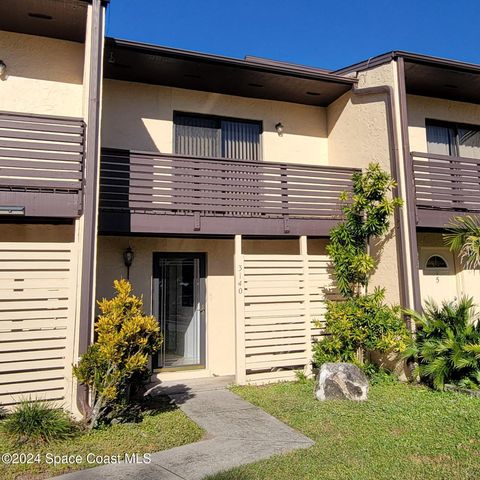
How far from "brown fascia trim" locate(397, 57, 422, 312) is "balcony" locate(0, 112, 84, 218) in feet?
19.4

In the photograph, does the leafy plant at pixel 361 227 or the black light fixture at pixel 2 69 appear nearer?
the black light fixture at pixel 2 69

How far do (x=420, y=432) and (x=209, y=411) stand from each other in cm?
291

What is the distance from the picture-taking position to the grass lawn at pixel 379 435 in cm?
384

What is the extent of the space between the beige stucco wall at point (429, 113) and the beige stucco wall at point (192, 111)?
213cm

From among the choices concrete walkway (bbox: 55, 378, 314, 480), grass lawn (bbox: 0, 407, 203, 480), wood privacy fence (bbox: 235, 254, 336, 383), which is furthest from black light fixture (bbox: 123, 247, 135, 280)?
grass lawn (bbox: 0, 407, 203, 480)

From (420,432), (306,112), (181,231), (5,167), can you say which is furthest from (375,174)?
(5,167)

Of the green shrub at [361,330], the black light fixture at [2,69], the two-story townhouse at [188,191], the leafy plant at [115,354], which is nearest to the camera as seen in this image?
the leafy plant at [115,354]

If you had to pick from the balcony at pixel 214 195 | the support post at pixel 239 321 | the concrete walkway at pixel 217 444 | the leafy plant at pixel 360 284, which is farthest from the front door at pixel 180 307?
the leafy plant at pixel 360 284

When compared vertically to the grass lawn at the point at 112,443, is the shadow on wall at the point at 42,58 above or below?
above

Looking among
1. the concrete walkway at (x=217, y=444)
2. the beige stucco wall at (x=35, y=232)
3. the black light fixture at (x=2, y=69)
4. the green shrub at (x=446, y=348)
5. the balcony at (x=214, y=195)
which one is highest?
the black light fixture at (x=2, y=69)

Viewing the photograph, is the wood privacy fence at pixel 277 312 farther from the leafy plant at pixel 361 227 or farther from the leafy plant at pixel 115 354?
the leafy plant at pixel 115 354

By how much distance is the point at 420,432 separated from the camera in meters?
4.83

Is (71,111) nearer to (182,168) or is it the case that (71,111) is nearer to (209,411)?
(182,168)

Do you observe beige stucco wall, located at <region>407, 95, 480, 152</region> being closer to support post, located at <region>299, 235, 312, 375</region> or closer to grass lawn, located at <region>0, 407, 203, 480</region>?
support post, located at <region>299, 235, 312, 375</region>
